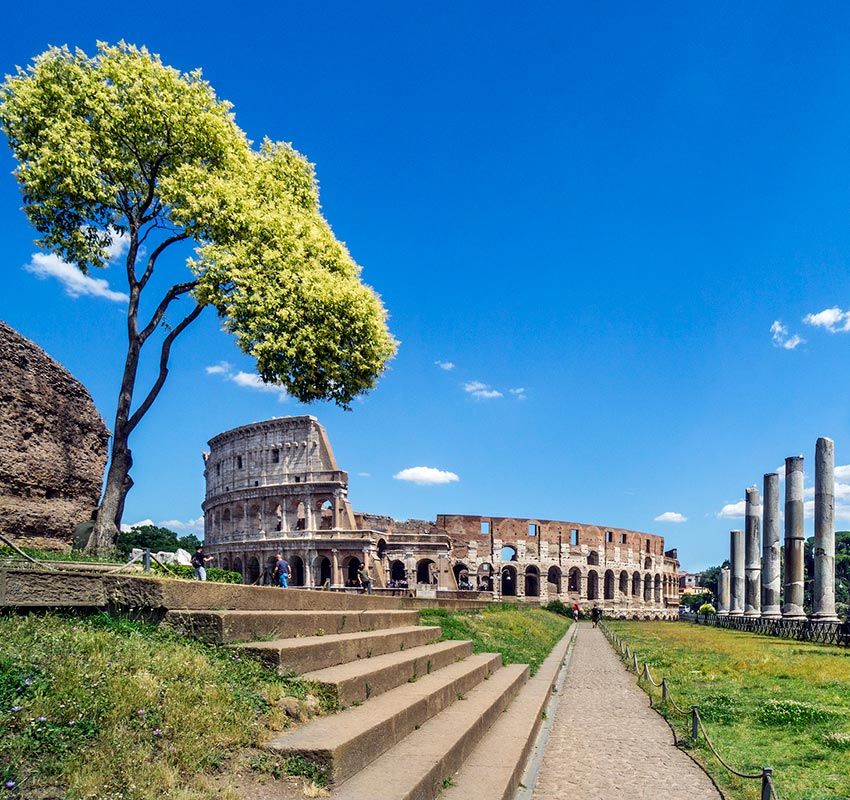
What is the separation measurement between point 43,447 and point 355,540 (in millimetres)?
43874

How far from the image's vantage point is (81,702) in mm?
3965

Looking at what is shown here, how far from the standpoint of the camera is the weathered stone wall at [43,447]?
8344 mm

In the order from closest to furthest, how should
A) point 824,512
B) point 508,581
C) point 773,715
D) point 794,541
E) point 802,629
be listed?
point 773,715, point 802,629, point 824,512, point 794,541, point 508,581

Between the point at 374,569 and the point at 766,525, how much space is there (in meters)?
23.7

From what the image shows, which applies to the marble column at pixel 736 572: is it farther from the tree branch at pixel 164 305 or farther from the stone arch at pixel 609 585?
the tree branch at pixel 164 305

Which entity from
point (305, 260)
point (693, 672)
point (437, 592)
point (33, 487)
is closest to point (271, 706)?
point (33, 487)

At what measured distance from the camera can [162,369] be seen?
13188 mm

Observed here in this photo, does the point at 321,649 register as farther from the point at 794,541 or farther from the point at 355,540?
the point at 355,540

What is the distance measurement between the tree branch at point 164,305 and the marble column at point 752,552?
40.3m

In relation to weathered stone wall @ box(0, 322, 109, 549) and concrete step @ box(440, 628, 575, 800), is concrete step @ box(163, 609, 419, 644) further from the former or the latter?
weathered stone wall @ box(0, 322, 109, 549)

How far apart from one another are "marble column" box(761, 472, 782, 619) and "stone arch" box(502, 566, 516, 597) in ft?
95.2

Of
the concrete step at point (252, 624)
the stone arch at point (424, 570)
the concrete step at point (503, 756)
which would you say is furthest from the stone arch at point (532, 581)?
the concrete step at point (252, 624)

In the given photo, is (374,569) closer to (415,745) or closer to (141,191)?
(141,191)

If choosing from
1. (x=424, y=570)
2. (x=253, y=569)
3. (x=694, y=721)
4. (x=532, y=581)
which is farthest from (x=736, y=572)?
(x=694, y=721)
